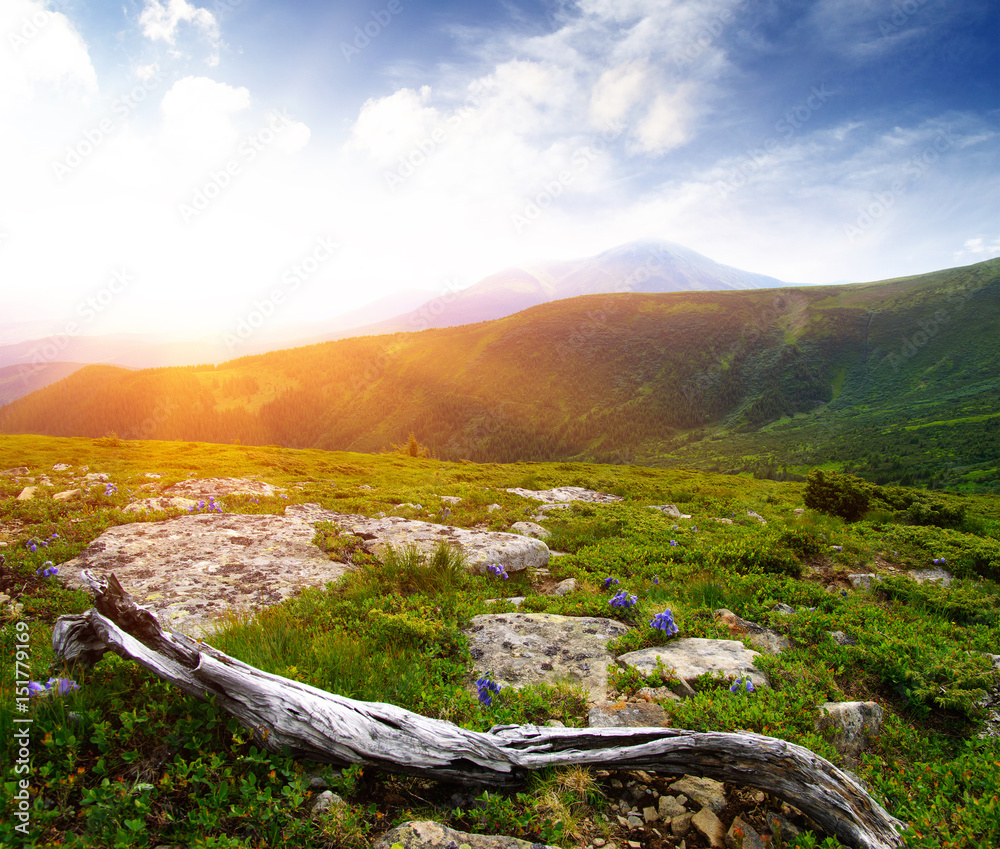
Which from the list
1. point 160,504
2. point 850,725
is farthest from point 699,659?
point 160,504

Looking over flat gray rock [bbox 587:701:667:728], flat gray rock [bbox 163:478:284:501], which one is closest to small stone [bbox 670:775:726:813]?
flat gray rock [bbox 587:701:667:728]

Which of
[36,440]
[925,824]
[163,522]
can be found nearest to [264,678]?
[925,824]

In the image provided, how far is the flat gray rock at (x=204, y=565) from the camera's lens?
6312 mm

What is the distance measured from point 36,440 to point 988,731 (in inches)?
1977

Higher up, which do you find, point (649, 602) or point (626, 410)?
point (649, 602)

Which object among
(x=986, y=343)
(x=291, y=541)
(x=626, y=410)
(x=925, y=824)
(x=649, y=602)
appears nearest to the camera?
(x=925, y=824)

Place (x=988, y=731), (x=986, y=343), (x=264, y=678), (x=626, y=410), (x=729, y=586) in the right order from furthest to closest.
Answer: (x=626, y=410), (x=986, y=343), (x=729, y=586), (x=988, y=731), (x=264, y=678)

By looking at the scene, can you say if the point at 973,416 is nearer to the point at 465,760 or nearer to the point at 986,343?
the point at 986,343

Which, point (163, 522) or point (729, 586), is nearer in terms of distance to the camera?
point (729, 586)

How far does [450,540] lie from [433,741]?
22.0ft

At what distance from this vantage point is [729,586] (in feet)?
24.5

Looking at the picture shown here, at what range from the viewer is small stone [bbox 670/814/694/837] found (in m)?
3.04

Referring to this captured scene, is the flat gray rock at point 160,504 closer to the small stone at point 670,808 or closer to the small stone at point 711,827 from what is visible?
the small stone at point 670,808

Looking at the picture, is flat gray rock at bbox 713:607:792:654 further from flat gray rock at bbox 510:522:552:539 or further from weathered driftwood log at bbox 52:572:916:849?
flat gray rock at bbox 510:522:552:539
